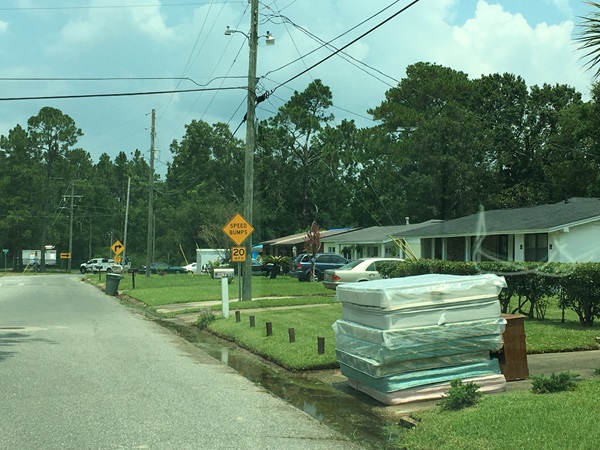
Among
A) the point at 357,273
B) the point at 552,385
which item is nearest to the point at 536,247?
the point at 357,273

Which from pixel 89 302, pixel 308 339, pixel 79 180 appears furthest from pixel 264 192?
pixel 308 339

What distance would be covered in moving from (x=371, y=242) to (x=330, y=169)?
22.4m

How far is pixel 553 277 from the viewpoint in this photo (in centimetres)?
1527

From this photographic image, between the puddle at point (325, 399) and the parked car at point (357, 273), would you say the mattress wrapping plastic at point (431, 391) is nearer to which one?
the puddle at point (325, 399)

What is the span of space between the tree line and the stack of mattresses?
87.6 feet

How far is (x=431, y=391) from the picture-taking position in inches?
336

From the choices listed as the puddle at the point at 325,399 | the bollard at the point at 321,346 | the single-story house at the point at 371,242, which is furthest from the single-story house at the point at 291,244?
the bollard at the point at 321,346

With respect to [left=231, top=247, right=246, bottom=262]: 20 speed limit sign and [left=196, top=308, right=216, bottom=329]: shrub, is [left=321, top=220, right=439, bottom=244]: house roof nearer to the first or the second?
[left=231, top=247, right=246, bottom=262]: 20 speed limit sign

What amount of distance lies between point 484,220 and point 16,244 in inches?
3074

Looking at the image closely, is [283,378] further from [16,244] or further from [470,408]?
[16,244]

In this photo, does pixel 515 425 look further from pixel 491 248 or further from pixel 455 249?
pixel 455 249

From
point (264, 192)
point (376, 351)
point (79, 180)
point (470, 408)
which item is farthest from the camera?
point (79, 180)

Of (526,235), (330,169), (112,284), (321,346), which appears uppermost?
(330,169)

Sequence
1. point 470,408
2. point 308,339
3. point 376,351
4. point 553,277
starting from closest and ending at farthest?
point 470,408 → point 376,351 → point 308,339 → point 553,277
